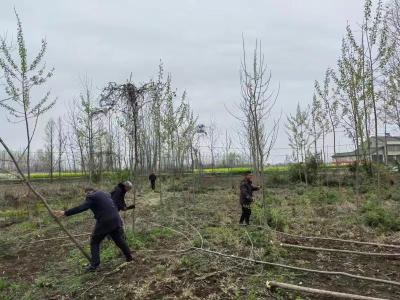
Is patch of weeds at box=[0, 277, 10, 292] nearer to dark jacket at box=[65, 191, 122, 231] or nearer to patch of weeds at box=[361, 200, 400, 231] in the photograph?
dark jacket at box=[65, 191, 122, 231]

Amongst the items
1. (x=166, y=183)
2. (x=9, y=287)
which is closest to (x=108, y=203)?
(x=9, y=287)

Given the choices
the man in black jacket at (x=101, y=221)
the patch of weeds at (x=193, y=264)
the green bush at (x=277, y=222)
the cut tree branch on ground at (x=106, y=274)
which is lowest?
the cut tree branch on ground at (x=106, y=274)

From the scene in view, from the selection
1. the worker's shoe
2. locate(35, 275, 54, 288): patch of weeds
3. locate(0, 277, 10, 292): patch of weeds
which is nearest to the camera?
locate(35, 275, 54, 288): patch of weeds

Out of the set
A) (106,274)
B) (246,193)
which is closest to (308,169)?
(246,193)

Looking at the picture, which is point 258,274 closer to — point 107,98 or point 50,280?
point 50,280

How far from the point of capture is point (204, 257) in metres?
8.16

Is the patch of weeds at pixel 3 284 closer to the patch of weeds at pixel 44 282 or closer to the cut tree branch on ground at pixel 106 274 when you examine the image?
the patch of weeds at pixel 44 282

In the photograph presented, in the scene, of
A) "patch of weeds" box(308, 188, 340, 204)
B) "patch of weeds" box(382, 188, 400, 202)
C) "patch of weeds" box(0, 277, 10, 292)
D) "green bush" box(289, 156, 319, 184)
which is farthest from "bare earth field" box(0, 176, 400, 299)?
"green bush" box(289, 156, 319, 184)

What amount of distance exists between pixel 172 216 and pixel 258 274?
254 inches

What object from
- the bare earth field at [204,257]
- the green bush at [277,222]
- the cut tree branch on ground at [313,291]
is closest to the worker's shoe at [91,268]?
the bare earth field at [204,257]

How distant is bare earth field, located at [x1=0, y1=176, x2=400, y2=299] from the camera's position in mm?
6906

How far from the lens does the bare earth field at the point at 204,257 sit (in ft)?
22.7

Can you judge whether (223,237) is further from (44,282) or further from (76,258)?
(44,282)

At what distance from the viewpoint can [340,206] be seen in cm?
1419
